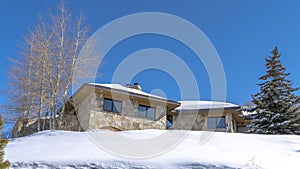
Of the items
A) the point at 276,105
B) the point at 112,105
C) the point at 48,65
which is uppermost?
the point at 48,65

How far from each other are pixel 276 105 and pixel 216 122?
206 inches

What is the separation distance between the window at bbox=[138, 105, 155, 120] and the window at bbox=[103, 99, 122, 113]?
1.27 m

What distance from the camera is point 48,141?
688 centimetres

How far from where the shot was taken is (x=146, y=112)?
1695 cm

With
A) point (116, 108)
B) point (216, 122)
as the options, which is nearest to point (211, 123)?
point (216, 122)

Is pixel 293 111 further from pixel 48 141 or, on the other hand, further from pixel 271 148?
pixel 48 141

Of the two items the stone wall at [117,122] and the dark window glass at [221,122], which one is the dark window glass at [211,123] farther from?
the stone wall at [117,122]

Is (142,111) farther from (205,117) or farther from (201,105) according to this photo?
(201,105)

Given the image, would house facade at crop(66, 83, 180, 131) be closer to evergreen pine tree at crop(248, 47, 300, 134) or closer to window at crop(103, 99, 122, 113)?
window at crop(103, 99, 122, 113)

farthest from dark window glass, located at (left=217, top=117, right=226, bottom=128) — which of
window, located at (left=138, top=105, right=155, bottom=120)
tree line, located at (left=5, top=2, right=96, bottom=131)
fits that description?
tree line, located at (left=5, top=2, right=96, bottom=131)

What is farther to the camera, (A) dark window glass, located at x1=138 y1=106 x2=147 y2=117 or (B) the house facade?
(A) dark window glass, located at x1=138 y1=106 x2=147 y2=117

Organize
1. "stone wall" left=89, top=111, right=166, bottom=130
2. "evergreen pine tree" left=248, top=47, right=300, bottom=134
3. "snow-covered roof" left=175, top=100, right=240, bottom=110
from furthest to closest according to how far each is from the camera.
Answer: "snow-covered roof" left=175, top=100, right=240, bottom=110
"stone wall" left=89, top=111, right=166, bottom=130
"evergreen pine tree" left=248, top=47, right=300, bottom=134

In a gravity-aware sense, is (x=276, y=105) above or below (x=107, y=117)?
above

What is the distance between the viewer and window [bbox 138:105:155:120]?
658 inches
